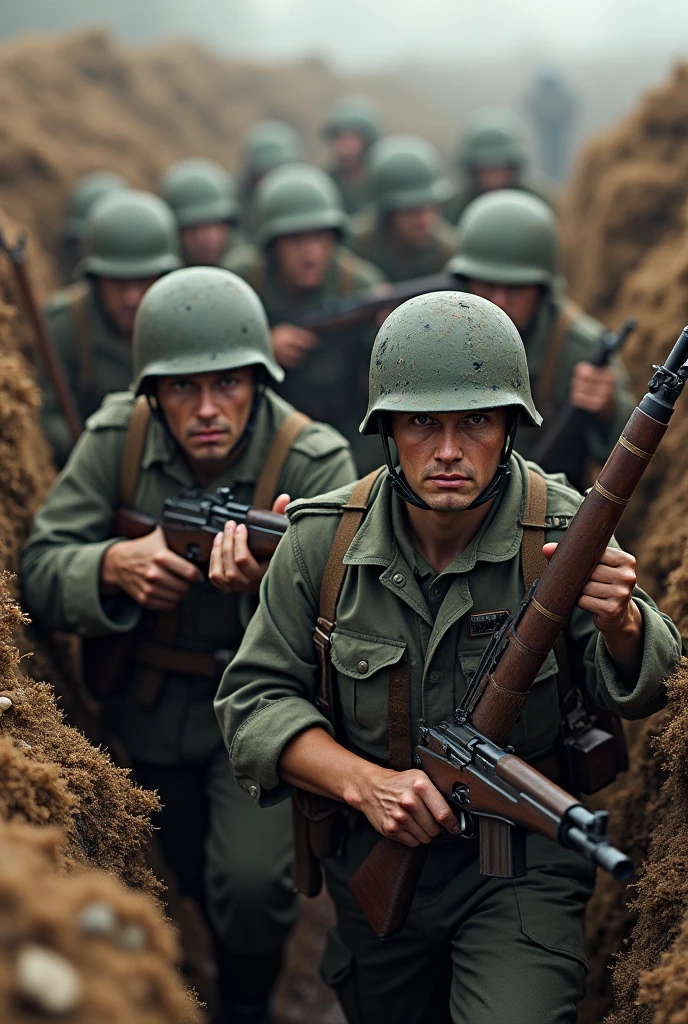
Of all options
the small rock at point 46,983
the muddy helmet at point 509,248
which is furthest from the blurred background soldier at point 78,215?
the small rock at point 46,983

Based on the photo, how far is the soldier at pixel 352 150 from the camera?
43.9ft

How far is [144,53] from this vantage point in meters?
19.2

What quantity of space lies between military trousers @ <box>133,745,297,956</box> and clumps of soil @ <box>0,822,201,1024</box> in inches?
85.2

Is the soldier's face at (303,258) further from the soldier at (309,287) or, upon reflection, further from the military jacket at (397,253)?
the military jacket at (397,253)

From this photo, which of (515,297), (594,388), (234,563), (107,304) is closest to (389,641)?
(234,563)

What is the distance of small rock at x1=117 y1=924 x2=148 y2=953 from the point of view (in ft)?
7.03

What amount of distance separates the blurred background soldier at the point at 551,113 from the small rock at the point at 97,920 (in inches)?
908

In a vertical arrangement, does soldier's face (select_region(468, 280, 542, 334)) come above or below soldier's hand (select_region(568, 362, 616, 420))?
above

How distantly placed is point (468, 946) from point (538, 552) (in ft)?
3.84

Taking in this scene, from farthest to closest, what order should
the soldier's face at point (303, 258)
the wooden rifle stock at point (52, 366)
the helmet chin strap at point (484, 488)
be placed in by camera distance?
the soldier's face at point (303, 258) → the wooden rifle stock at point (52, 366) → the helmet chin strap at point (484, 488)

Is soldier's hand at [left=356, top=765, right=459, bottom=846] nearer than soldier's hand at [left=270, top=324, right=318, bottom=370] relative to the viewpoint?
Yes

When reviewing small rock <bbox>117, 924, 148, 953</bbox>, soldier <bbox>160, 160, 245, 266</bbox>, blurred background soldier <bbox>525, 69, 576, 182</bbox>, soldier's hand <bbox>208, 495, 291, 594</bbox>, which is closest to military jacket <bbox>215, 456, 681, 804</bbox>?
soldier's hand <bbox>208, 495, 291, 594</bbox>

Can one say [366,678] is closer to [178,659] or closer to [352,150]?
[178,659]

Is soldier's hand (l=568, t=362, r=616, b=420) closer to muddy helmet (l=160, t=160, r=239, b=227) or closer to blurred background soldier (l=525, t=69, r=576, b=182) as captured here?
muddy helmet (l=160, t=160, r=239, b=227)
